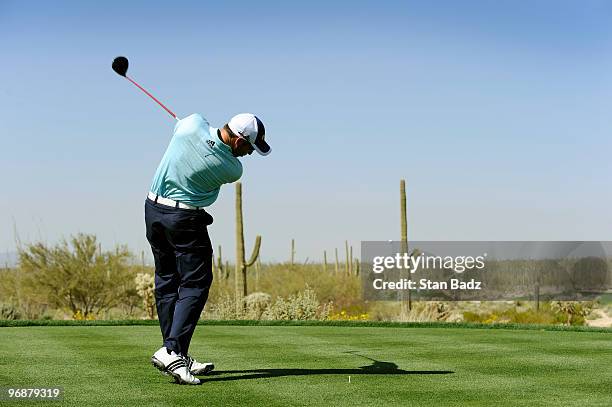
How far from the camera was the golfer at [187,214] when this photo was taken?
271 inches

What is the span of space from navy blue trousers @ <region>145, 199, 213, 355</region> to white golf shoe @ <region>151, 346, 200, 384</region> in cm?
12

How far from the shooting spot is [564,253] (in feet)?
108

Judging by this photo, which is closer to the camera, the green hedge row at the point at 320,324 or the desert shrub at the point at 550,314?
the green hedge row at the point at 320,324

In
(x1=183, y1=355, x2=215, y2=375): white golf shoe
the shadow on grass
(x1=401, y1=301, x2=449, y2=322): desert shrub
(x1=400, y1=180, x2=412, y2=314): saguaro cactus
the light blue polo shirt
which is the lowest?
(x1=401, y1=301, x2=449, y2=322): desert shrub

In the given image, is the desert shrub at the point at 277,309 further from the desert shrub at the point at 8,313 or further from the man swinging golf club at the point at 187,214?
the man swinging golf club at the point at 187,214

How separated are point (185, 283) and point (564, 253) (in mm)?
27595

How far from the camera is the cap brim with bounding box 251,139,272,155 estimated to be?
22.8 ft

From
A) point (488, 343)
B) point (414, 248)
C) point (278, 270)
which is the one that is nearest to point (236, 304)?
point (414, 248)

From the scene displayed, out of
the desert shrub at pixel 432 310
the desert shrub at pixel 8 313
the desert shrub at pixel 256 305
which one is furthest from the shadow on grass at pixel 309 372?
the desert shrub at pixel 432 310

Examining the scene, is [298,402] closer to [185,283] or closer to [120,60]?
[185,283]

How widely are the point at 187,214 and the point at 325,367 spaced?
169cm

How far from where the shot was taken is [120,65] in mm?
8266

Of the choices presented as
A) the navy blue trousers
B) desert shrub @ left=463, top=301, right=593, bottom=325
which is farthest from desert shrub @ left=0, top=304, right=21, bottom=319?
desert shrub @ left=463, top=301, right=593, bottom=325

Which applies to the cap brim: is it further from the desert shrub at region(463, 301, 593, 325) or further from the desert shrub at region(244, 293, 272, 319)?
the desert shrub at region(463, 301, 593, 325)
